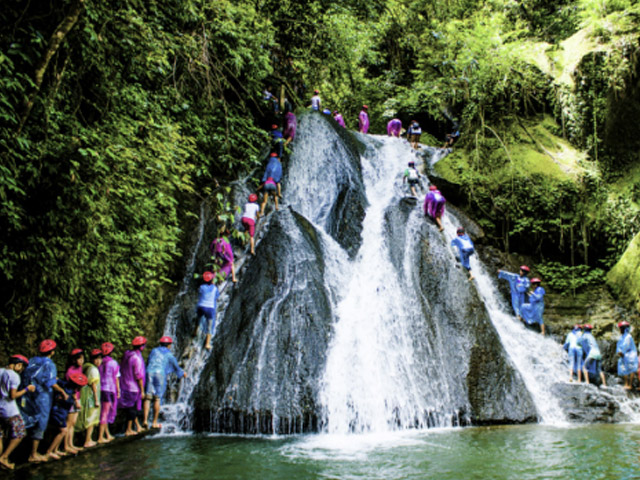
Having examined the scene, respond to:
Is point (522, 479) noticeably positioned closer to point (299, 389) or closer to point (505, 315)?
point (299, 389)

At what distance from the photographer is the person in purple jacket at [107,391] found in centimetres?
669

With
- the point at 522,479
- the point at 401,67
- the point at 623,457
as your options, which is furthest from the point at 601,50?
the point at 522,479

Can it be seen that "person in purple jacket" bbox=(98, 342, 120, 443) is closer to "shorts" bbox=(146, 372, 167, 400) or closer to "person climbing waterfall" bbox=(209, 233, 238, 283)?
"shorts" bbox=(146, 372, 167, 400)

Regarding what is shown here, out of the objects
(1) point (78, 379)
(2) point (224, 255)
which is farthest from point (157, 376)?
(2) point (224, 255)

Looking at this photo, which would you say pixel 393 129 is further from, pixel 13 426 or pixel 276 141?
pixel 13 426

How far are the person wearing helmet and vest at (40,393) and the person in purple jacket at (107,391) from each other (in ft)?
3.46

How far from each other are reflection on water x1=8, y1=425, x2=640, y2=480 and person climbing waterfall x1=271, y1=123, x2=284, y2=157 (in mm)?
9140

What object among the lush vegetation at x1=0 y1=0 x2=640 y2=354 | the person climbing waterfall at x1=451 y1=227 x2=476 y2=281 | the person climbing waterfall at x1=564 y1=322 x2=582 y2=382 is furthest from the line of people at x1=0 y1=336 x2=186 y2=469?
the person climbing waterfall at x1=564 y1=322 x2=582 y2=382

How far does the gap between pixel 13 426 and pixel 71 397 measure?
2.47ft

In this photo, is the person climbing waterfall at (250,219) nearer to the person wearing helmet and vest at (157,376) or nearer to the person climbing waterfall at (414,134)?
the person wearing helmet and vest at (157,376)

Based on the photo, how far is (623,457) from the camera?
532 centimetres

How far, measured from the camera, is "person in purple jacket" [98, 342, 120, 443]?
6.69 m

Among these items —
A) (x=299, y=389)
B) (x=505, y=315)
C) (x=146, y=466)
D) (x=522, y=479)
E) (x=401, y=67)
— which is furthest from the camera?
(x=401, y=67)

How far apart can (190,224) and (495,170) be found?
10619mm
